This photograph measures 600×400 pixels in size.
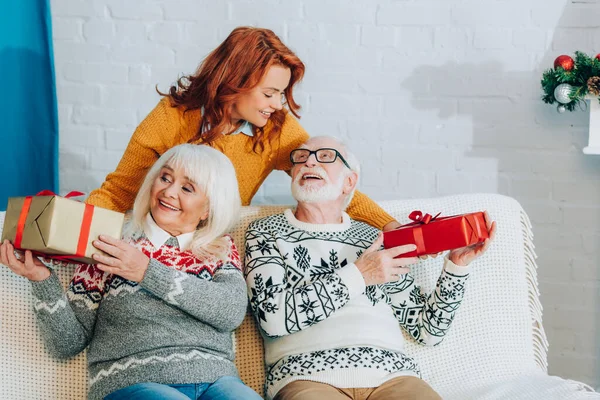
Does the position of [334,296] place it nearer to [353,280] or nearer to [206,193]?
[353,280]

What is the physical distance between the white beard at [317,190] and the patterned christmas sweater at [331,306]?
72 millimetres

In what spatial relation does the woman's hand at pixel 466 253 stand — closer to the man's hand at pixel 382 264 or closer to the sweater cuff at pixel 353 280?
the man's hand at pixel 382 264

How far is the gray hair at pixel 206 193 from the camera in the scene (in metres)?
1.98

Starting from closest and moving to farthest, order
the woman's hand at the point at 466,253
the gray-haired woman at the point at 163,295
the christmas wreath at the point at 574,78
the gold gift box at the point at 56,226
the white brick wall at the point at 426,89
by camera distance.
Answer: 1. the gold gift box at the point at 56,226
2. the gray-haired woman at the point at 163,295
3. the woman's hand at the point at 466,253
4. the christmas wreath at the point at 574,78
5. the white brick wall at the point at 426,89

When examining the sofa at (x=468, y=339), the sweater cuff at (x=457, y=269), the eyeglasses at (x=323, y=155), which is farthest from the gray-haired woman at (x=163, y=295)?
the sweater cuff at (x=457, y=269)

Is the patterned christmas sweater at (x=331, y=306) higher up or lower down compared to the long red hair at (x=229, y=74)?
lower down

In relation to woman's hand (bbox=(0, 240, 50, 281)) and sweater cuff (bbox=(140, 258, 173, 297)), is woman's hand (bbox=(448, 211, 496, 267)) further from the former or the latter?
woman's hand (bbox=(0, 240, 50, 281))

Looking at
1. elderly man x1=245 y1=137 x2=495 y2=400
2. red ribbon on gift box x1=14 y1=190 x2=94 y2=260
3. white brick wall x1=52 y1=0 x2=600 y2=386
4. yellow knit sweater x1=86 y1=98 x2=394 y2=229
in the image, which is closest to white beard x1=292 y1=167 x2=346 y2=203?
elderly man x1=245 y1=137 x2=495 y2=400

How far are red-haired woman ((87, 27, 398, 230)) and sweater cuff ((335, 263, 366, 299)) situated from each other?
0.30 metres

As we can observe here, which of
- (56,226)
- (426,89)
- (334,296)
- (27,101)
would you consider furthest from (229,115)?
(27,101)

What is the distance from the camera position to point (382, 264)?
77.5 inches

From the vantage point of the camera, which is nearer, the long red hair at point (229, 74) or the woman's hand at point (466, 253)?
the woman's hand at point (466, 253)

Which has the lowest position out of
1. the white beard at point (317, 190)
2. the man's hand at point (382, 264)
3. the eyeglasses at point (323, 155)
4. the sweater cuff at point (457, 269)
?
the sweater cuff at point (457, 269)

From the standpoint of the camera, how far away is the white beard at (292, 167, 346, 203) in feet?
6.97
